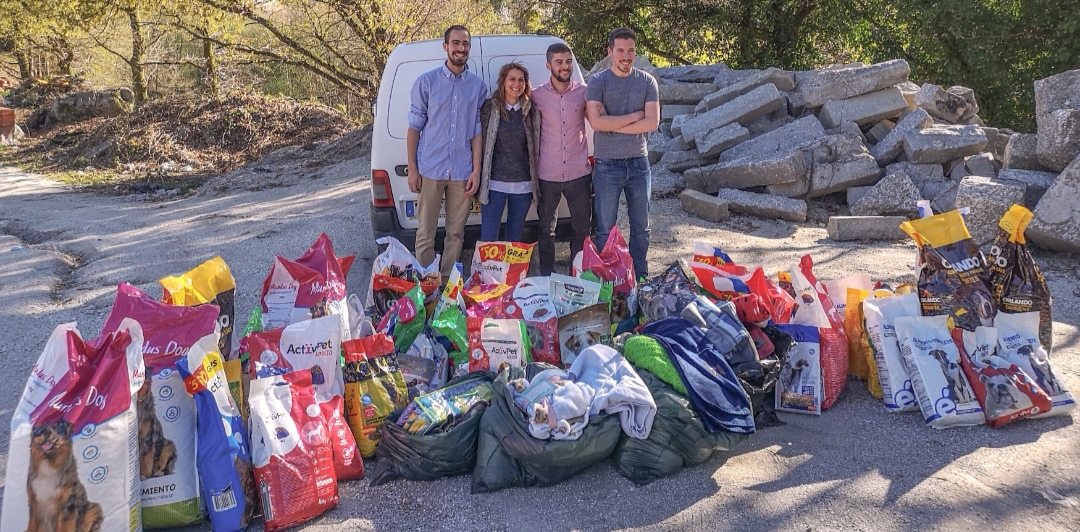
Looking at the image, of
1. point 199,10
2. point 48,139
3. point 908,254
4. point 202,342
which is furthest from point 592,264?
point 48,139

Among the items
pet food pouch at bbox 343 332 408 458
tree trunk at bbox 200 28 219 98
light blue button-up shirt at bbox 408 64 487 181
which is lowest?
pet food pouch at bbox 343 332 408 458

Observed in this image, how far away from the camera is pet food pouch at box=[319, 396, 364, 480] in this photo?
3.28 meters

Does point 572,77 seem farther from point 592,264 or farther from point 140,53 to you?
point 140,53

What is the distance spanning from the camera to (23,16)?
781 inches

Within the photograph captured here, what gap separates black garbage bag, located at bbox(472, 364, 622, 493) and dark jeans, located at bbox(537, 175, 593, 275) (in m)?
2.09

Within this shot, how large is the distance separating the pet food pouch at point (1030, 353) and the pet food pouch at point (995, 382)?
63 millimetres

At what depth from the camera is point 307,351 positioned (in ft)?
11.5

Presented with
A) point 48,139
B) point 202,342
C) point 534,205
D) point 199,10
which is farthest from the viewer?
point 48,139

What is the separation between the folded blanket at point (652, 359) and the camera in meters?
3.38

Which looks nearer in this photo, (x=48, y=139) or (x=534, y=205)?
(x=534, y=205)

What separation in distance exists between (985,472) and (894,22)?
12.5 metres

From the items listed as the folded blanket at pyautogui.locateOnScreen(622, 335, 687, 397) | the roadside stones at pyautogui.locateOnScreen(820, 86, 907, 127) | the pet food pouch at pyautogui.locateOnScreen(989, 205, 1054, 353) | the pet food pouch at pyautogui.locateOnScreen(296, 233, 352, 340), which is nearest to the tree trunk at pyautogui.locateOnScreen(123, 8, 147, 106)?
the roadside stones at pyautogui.locateOnScreen(820, 86, 907, 127)

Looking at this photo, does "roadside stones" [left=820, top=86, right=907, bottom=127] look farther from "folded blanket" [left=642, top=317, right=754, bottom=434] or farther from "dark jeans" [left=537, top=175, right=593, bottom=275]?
"folded blanket" [left=642, top=317, right=754, bottom=434]

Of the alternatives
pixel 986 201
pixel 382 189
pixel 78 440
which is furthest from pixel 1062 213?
pixel 78 440
